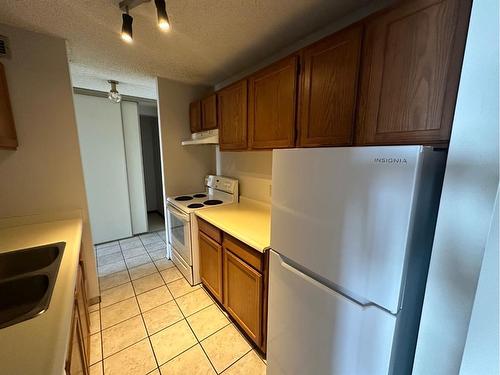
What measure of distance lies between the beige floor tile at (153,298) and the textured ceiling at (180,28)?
2.38 m

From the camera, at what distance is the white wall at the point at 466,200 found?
595 millimetres

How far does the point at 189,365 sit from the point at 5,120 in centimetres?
218

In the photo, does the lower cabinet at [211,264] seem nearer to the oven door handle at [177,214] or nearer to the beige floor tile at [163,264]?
the oven door handle at [177,214]

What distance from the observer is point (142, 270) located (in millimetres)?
2646

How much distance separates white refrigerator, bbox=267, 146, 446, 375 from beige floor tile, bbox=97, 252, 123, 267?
→ 9.05ft

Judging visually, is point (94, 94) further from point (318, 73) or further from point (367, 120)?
point (367, 120)

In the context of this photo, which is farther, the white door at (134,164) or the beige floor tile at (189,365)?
the white door at (134,164)

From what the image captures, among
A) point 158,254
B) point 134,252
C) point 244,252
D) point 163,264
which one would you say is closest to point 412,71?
point 244,252

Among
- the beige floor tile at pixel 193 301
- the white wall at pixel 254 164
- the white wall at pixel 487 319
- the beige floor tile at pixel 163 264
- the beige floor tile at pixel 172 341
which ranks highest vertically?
the white wall at pixel 254 164

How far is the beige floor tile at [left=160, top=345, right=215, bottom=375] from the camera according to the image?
1.43 m

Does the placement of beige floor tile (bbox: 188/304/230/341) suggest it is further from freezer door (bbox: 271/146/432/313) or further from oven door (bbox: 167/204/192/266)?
freezer door (bbox: 271/146/432/313)

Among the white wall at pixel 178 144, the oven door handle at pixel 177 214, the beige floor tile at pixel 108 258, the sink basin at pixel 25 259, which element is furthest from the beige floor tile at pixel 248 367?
the beige floor tile at pixel 108 258

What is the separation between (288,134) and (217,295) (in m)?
1.61

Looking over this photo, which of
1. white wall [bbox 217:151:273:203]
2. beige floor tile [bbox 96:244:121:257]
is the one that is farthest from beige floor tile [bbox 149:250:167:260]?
white wall [bbox 217:151:273:203]
